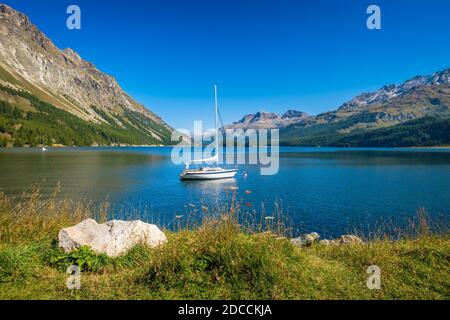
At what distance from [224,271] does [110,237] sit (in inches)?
182

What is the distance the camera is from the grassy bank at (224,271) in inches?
312

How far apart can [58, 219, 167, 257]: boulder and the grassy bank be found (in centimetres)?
38

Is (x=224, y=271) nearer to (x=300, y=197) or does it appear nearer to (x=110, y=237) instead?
(x=110, y=237)

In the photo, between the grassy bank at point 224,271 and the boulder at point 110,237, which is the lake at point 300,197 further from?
the grassy bank at point 224,271

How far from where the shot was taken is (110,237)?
10.7m

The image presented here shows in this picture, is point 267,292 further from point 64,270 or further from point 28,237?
point 28,237

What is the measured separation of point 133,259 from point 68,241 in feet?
7.63

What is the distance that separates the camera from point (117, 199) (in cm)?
4256

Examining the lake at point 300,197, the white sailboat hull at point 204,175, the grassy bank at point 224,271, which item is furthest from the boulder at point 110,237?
the white sailboat hull at point 204,175

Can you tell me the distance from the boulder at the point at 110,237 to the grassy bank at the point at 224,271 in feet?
1.26

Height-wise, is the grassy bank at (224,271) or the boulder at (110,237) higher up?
the boulder at (110,237)

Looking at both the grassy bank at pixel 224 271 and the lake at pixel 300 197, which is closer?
the grassy bank at pixel 224 271

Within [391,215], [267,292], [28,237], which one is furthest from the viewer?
[391,215]
